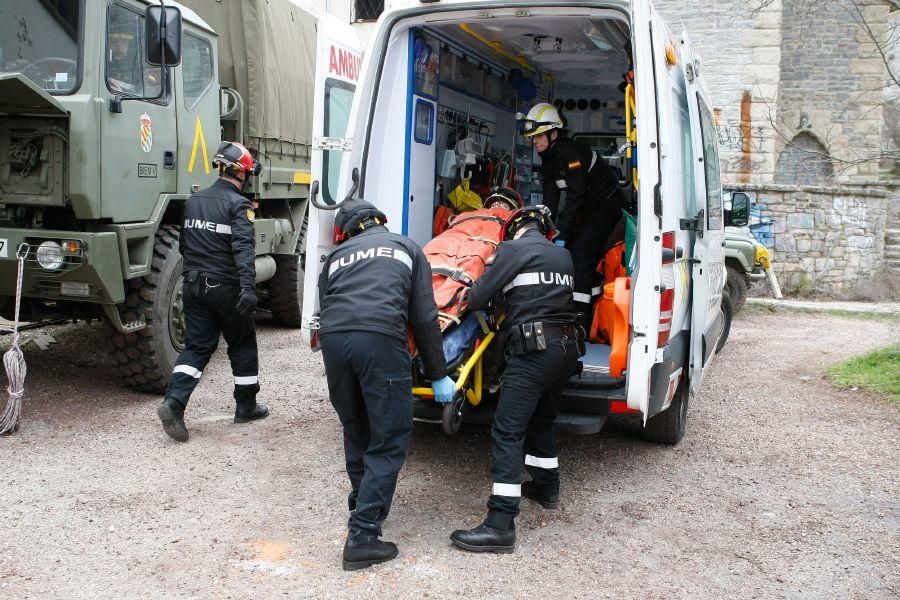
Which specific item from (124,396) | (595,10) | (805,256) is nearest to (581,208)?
(595,10)

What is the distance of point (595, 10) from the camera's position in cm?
440

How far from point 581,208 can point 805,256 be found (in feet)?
33.0

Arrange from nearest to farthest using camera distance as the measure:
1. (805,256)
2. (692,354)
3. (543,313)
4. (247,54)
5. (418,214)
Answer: (543,313) → (692,354) → (418,214) → (247,54) → (805,256)

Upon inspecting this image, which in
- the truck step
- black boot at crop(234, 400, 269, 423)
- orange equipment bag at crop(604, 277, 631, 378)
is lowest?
black boot at crop(234, 400, 269, 423)

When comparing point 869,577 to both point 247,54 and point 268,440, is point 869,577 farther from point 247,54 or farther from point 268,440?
point 247,54

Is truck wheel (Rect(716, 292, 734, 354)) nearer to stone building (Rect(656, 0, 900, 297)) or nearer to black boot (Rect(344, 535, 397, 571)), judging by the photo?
stone building (Rect(656, 0, 900, 297))

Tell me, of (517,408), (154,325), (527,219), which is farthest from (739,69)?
(517,408)

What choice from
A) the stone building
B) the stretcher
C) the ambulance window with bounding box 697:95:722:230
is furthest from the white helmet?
the stone building

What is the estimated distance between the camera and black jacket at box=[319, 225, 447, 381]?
3734 mm

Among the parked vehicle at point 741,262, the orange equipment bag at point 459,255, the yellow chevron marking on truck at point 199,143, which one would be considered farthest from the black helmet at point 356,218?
the parked vehicle at point 741,262

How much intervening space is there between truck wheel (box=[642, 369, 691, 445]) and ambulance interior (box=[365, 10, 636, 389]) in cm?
55

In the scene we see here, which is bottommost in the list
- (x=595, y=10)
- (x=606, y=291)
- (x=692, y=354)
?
(x=692, y=354)

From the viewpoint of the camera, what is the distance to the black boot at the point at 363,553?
12.1 feet

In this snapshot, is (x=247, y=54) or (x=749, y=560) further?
(x=247, y=54)
